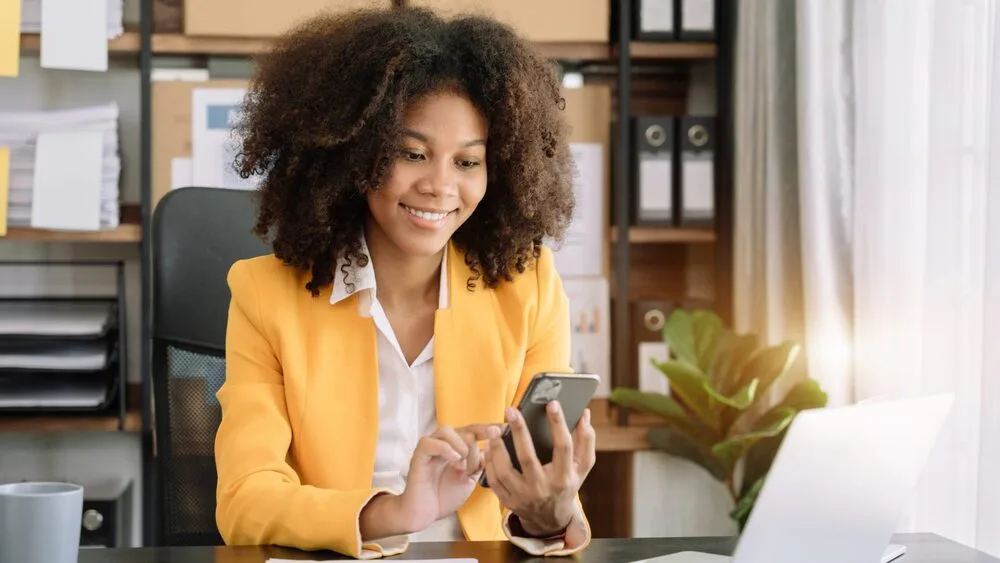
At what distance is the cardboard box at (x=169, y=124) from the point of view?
96.3 inches

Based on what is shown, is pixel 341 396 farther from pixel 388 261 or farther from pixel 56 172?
pixel 56 172

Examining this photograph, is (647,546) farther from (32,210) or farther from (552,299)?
(32,210)

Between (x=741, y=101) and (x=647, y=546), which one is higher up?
(x=741, y=101)

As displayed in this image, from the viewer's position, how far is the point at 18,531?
89 cm

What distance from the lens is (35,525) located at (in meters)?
0.89

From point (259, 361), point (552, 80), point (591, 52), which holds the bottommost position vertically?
point (259, 361)

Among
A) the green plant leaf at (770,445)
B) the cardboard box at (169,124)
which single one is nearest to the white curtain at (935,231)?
the green plant leaf at (770,445)

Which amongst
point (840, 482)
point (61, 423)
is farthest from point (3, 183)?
point (840, 482)

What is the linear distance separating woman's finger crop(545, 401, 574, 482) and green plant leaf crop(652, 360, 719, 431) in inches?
41.6

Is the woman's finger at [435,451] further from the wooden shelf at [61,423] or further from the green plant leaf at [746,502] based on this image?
the wooden shelf at [61,423]

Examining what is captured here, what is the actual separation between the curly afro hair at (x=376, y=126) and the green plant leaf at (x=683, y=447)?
3.18ft

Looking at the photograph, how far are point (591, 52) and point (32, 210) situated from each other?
3.96ft

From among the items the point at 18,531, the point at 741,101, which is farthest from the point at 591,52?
the point at 18,531

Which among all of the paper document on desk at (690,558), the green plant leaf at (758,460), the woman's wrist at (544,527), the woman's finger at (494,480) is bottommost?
the green plant leaf at (758,460)
